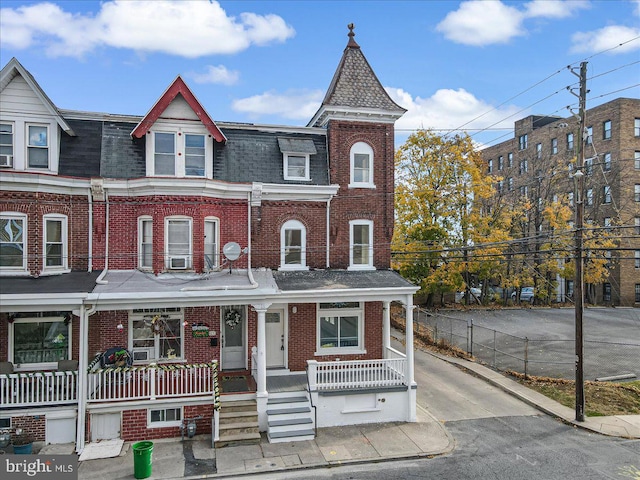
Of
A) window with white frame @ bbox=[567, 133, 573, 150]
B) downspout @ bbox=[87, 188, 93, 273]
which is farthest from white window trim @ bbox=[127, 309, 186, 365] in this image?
window with white frame @ bbox=[567, 133, 573, 150]

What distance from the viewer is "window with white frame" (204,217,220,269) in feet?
53.6

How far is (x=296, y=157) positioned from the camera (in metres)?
17.9

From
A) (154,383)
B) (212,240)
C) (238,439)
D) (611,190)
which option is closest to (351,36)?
(212,240)

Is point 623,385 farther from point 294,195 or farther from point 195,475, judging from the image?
point 195,475

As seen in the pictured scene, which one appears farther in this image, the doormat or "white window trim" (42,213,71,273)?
"white window trim" (42,213,71,273)

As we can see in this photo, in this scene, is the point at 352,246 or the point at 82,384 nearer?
the point at 82,384

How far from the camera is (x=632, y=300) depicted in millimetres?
41250

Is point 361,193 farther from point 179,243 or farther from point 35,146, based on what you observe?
point 35,146

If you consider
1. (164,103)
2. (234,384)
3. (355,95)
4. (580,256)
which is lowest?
(234,384)

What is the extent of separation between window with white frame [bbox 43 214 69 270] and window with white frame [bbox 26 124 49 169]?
71.0 inches

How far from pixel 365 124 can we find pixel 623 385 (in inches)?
550

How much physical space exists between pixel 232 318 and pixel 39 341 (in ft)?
19.8

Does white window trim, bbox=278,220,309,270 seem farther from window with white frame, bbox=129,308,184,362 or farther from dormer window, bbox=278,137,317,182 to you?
window with white frame, bbox=129,308,184,362

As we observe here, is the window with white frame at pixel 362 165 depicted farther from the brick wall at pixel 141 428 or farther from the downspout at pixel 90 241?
the brick wall at pixel 141 428
